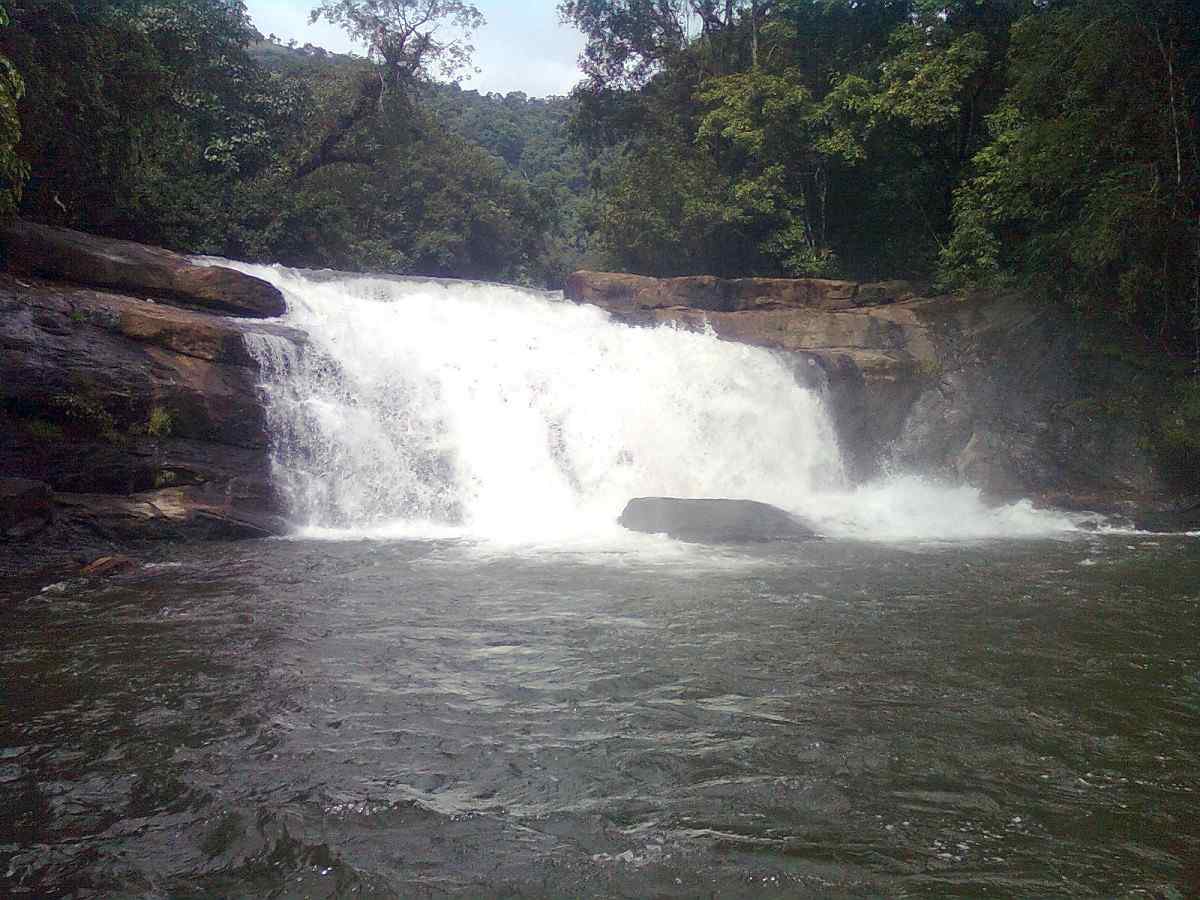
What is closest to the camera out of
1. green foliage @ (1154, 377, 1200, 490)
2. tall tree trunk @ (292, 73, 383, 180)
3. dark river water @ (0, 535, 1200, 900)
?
dark river water @ (0, 535, 1200, 900)

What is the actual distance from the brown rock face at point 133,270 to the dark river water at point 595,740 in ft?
17.1

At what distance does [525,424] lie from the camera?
1344 cm

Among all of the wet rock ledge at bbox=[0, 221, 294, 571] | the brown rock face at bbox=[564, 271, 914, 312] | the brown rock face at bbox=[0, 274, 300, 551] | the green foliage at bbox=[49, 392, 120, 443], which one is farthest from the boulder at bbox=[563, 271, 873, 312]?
the green foliage at bbox=[49, 392, 120, 443]

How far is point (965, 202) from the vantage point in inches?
716

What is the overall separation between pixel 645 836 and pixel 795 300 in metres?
16.1

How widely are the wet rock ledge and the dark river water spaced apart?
6.55 ft

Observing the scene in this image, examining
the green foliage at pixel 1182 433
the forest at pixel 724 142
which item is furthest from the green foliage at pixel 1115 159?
the green foliage at pixel 1182 433

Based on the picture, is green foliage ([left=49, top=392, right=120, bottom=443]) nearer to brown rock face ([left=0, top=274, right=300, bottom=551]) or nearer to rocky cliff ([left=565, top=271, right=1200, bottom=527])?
brown rock face ([left=0, top=274, right=300, bottom=551])

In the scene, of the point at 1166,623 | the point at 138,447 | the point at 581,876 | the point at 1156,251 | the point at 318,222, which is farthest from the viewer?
the point at 318,222

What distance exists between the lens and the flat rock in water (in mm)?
10719

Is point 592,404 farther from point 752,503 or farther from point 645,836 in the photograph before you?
point 645,836

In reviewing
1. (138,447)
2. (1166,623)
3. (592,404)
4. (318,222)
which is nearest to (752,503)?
(592,404)

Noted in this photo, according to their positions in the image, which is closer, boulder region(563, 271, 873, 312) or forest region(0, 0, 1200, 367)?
forest region(0, 0, 1200, 367)

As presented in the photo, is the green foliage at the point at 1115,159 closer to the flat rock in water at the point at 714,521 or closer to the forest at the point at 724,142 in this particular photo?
the forest at the point at 724,142
